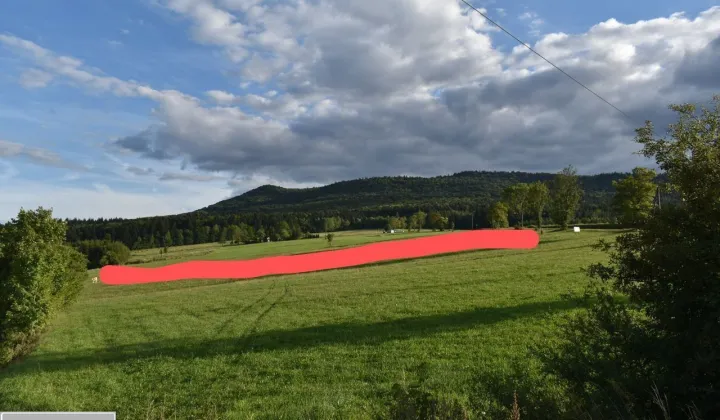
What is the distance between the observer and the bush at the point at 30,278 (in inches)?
1188

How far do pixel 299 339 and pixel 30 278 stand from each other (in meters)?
24.7

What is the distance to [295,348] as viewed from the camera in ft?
64.2

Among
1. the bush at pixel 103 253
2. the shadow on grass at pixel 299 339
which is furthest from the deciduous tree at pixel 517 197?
the bush at pixel 103 253

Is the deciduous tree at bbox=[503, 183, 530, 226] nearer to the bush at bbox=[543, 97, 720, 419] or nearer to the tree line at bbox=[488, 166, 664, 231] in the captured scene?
the tree line at bbox=[488, 166, 664, 231]

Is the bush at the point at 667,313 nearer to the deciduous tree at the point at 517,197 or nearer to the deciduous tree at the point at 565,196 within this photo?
the deciduous tree at the point at 565,196

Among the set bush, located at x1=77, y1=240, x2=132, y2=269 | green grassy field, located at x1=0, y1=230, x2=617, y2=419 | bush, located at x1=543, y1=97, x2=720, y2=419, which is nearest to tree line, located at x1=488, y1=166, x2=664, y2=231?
green grassy field, located at x1=0, y1=230, x2=617, y2=419

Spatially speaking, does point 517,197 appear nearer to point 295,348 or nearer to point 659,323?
point 295,348

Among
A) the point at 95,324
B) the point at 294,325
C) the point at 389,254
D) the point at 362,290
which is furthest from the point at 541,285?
the point at 389,254
